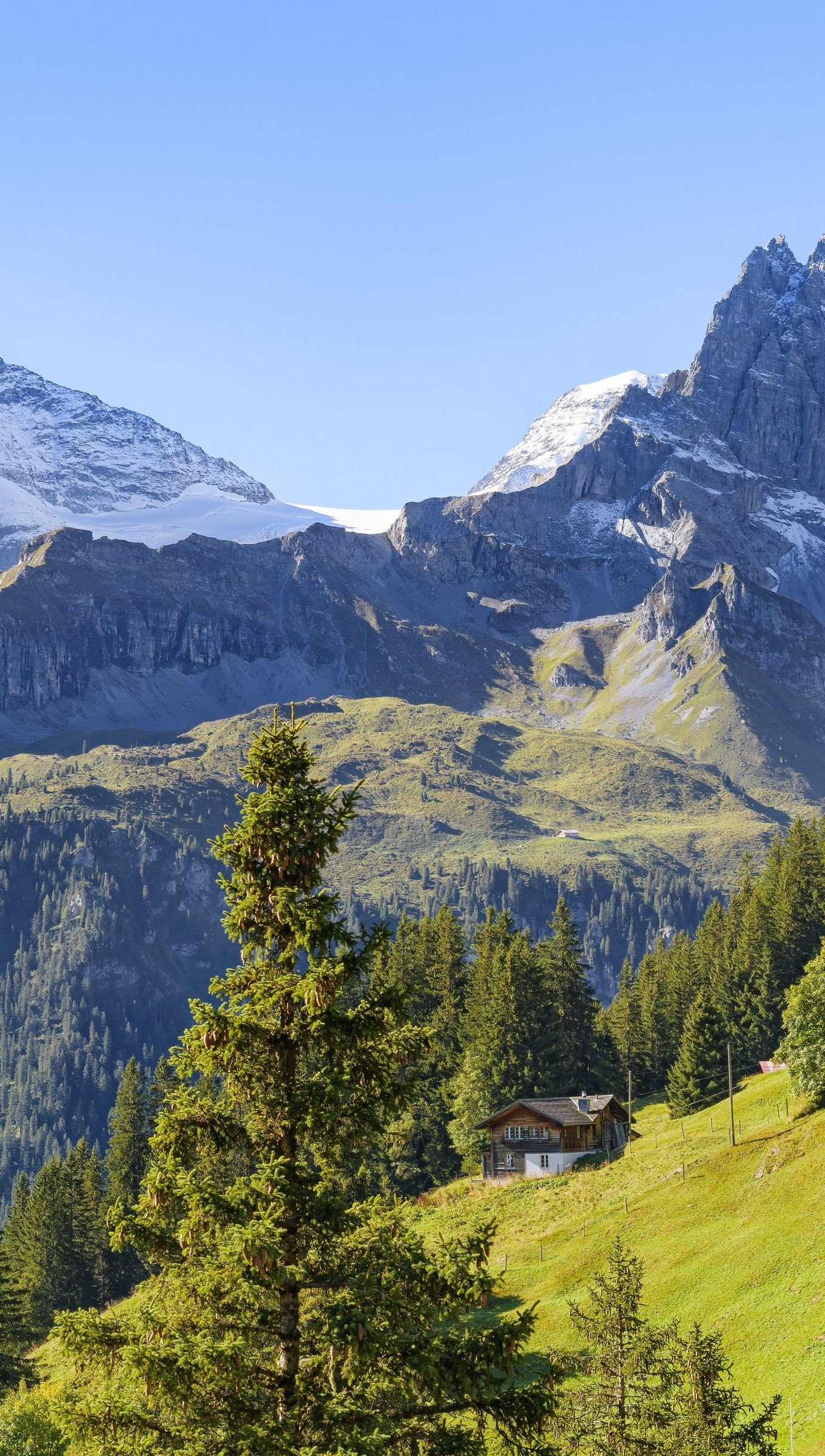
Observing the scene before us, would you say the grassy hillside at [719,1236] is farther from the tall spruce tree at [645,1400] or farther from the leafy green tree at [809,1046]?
the tall spruce tree at [645,1400]

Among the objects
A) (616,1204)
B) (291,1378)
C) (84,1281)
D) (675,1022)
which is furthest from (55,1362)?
(291,1378)

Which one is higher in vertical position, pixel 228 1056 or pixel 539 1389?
pixel 228 1056

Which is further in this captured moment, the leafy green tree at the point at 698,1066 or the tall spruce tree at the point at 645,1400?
the leafy green tree at the point at 698,1066

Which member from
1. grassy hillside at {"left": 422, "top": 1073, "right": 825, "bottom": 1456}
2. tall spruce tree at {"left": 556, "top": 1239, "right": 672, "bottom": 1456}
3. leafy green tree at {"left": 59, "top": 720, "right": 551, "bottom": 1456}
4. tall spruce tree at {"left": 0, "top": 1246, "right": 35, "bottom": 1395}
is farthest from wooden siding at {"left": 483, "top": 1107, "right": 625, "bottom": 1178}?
leafy green tree at {"left": 59, "top": 720, "right": 551, "bottom": 1456}

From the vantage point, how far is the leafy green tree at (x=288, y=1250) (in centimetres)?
1705

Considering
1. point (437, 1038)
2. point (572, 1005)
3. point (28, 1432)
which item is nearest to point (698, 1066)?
point (572, 1005)

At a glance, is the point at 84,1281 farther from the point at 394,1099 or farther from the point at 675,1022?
the point at 394,1099

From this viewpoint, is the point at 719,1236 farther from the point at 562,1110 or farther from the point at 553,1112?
the point at 562,1110

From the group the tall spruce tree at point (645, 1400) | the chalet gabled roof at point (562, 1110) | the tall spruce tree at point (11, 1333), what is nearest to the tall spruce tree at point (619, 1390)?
the tall spruce tree at point (645, 1400)

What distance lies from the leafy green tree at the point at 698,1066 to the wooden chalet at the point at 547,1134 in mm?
7407

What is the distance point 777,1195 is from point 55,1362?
50.0 meters

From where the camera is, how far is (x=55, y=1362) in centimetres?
8175

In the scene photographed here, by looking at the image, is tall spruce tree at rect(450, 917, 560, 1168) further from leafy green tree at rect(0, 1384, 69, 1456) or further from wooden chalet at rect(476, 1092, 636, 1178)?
leafy green tree at rect(0, 1384, 69, 1456)

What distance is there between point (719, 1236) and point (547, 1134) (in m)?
32.6
